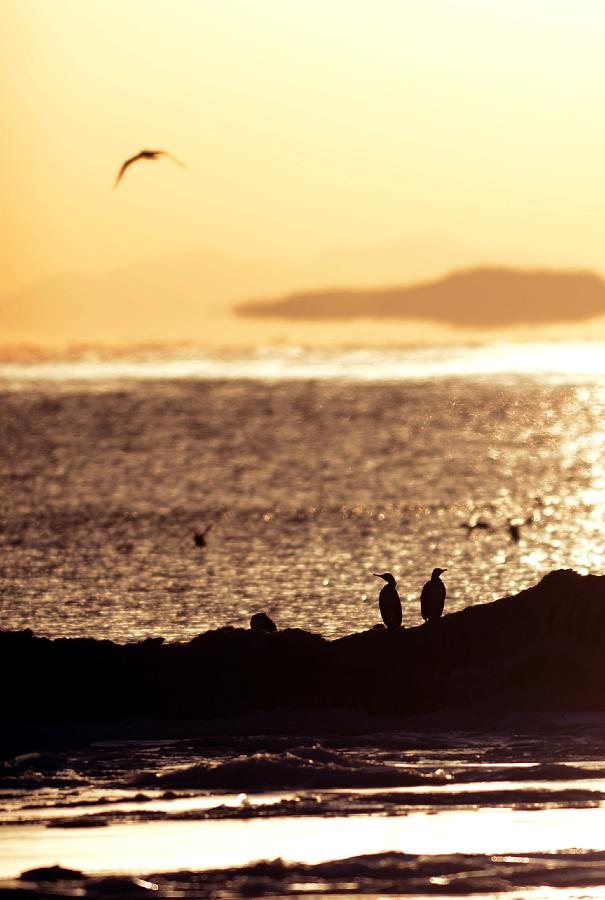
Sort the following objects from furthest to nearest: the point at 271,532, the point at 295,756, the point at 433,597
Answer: the point at 271,532 → the point at 433,597 → the point at 295,756

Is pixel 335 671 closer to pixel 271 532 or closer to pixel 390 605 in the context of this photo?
pixel 390 605

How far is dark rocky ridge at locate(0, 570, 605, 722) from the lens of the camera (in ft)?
99.0

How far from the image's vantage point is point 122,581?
53.0 m

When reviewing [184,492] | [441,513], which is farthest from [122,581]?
[184,492]

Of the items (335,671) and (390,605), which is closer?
(335,671)

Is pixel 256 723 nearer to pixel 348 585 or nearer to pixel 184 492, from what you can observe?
pixel 348 585

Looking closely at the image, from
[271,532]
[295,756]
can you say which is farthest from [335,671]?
[271,532]

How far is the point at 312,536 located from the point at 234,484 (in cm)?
4688

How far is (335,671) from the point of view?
30516 mm

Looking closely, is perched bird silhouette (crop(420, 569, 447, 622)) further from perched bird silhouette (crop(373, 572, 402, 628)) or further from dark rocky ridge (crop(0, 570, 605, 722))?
dark rocky ridge (crop(0, 570, 605, 722))

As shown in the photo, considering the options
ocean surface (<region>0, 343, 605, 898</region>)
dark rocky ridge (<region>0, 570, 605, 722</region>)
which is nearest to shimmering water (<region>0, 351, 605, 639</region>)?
ocean surface (<region>0, 343, 605, 898</region>)

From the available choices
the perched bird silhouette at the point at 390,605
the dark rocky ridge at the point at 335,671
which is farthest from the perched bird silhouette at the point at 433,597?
the dark rocky ridge at the point at 335,671

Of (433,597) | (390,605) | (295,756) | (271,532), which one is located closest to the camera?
(295,756)

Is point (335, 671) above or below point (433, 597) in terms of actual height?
below
